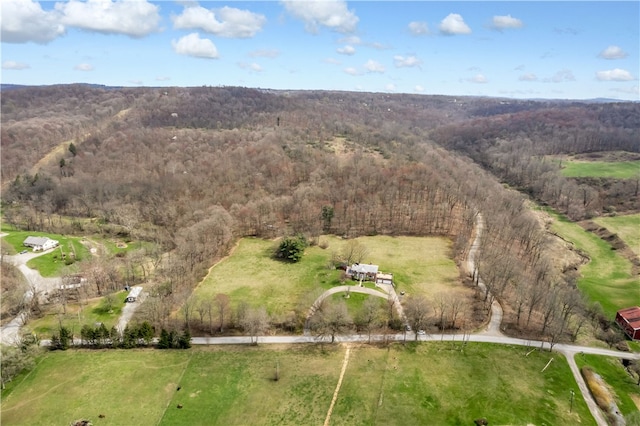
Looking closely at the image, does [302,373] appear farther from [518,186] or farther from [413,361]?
[518,186]

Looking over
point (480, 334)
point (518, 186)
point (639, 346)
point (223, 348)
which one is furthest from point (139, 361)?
point (518, 186)

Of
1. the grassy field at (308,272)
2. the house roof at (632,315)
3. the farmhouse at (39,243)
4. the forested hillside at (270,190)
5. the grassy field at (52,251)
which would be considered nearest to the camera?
the house roof at (632,315)

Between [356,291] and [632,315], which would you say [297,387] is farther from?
[632,315]

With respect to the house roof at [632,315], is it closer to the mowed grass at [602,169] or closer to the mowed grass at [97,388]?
the mowed grass at [97,388]

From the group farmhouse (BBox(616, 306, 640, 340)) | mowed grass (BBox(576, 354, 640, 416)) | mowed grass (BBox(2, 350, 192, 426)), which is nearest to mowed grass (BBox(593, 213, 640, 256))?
farmhouse (BBox(616, 306, 640, 340))

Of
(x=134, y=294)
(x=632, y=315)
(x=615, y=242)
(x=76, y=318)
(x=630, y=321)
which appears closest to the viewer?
(x=76, y=318)

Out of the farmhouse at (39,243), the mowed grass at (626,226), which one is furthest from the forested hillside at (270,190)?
the farmhouse at (39,243)

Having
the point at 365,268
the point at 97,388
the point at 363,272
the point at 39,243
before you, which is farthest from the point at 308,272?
the point at 39,243
